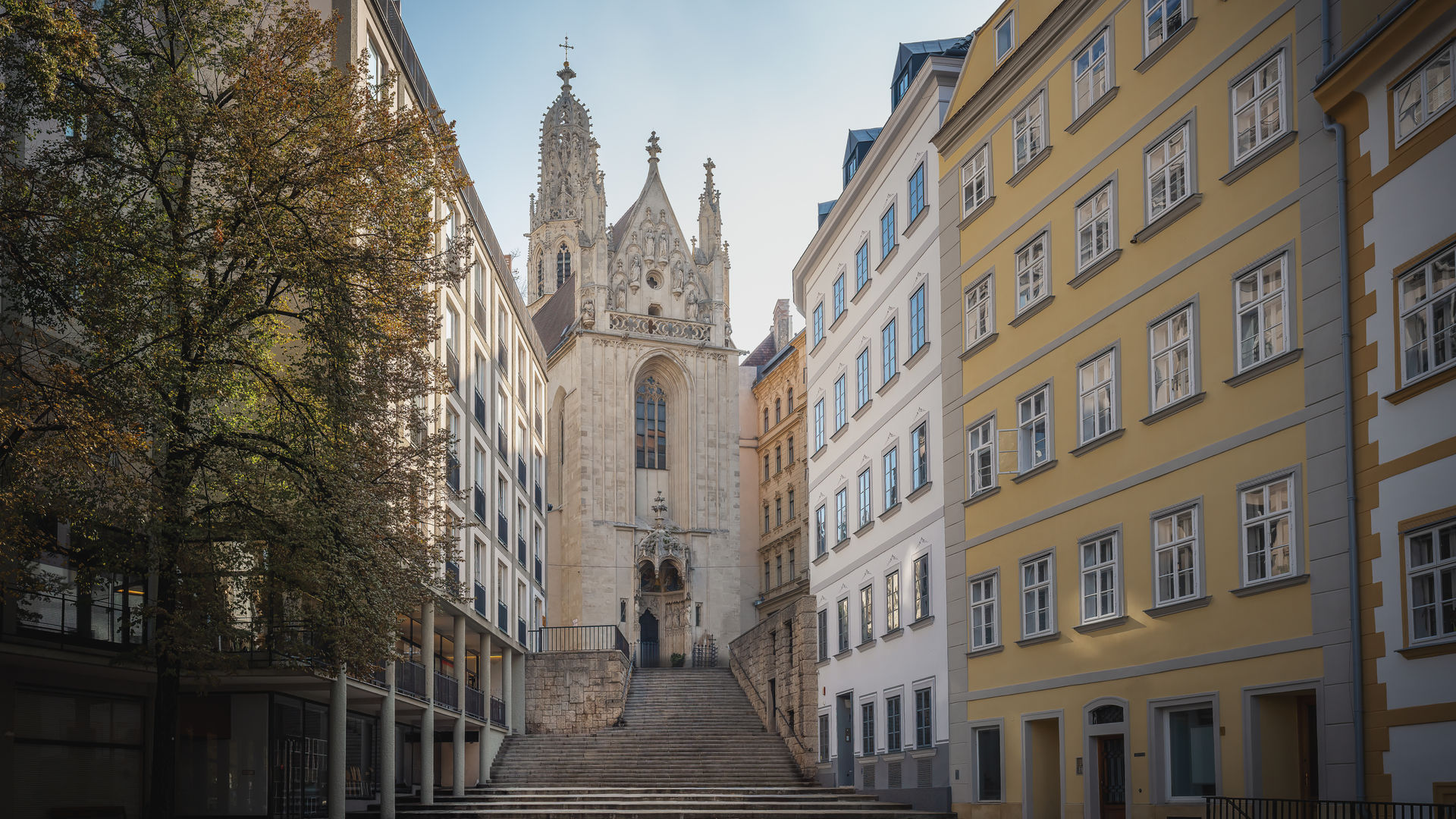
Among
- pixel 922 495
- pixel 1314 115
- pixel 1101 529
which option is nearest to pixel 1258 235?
pixel 1314 115

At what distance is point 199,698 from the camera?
23.6 m

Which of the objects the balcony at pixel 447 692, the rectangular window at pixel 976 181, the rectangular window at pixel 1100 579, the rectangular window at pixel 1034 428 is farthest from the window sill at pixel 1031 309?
the balcony at pixel 447 692

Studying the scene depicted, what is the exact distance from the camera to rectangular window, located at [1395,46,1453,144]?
13719mm

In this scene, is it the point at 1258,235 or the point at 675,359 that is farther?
the point at 675,359

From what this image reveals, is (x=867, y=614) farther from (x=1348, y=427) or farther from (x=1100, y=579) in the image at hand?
(x=1348, y=427)

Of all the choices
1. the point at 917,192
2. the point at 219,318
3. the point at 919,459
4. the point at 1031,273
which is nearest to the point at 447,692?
the point at 919,459

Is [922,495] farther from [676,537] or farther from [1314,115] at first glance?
[676,537]

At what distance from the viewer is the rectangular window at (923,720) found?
26689mm

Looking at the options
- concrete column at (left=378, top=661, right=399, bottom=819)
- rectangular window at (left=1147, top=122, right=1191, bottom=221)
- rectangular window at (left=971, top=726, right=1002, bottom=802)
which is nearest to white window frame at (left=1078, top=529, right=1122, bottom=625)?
rectangular window at (left=971, top=726, right=1002, bottom=802)

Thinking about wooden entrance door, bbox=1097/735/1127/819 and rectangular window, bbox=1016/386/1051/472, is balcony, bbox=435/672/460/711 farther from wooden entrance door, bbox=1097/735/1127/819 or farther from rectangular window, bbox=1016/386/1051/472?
wooden entrance door, bbox=1097/735/1127/819

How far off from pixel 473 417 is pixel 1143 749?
22773mm

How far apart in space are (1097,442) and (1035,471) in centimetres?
209

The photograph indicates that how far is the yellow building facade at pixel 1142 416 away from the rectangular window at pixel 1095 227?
0.06 m

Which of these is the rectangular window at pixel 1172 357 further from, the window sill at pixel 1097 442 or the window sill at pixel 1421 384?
the window sill at pixel 1421 384
